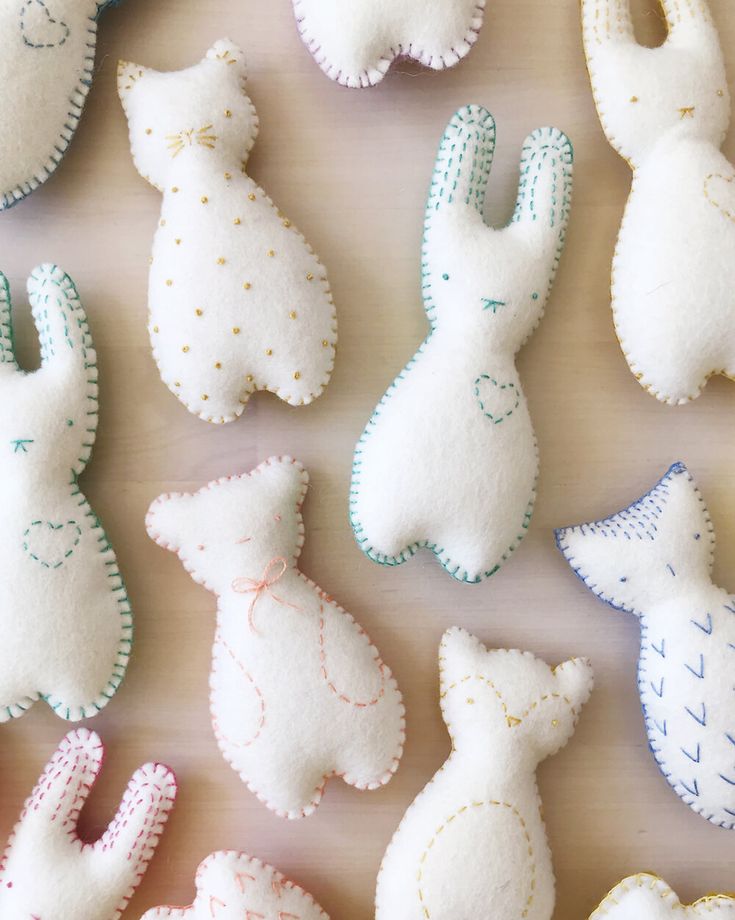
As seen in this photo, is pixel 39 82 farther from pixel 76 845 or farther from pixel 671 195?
pixel 76 845

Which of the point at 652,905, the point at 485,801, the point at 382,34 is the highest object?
the point at 382,34

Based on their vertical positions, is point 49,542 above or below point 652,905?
above

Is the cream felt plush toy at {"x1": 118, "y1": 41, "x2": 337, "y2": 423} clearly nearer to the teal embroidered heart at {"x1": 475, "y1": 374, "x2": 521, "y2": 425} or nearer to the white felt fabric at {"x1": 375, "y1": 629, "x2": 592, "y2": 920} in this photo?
the teal embroidered heart at {"x1": 475, "y1": 374, "x2": 521, "y2": 425}

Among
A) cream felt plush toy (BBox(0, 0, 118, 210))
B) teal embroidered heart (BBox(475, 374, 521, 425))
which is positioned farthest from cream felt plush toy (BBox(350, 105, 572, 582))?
cream felt plush toy (BBox(0, 0, 118, 210))

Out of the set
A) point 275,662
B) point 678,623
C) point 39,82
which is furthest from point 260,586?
point 39,82

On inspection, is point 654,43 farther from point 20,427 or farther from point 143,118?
point 20,427

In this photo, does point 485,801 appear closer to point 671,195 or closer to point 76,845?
point 76,845

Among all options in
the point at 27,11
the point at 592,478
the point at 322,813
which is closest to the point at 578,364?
the point at 592,478
